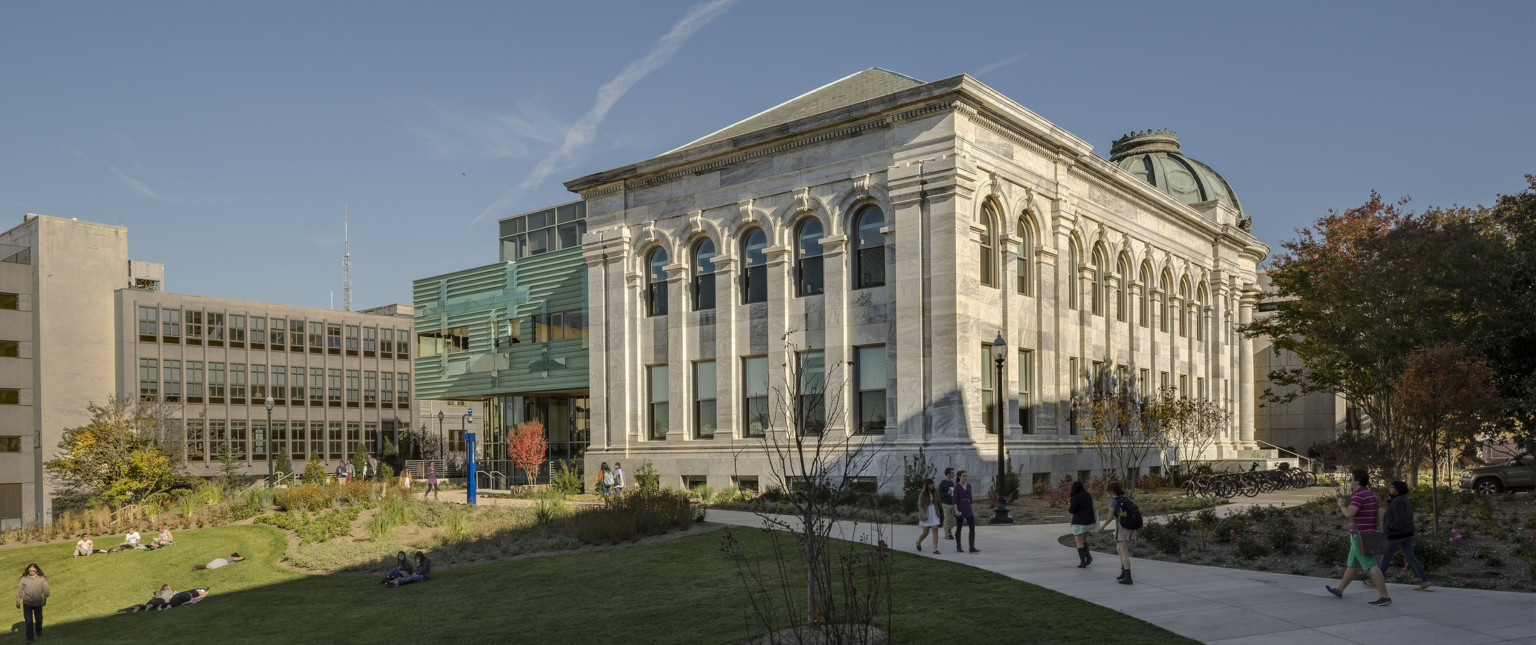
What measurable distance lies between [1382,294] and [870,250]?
1441 cm

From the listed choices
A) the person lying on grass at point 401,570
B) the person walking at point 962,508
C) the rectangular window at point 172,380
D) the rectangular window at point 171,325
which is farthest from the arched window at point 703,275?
the rectangular window at point 171,325

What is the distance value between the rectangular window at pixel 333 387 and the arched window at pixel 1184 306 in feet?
210

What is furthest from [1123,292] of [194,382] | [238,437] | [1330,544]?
[194,382]

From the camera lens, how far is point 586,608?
1683 centimetres

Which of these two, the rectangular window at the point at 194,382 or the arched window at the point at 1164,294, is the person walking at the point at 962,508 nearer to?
the arched window at the point at 1164,294

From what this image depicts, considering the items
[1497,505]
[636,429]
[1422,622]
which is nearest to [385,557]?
[636,429]

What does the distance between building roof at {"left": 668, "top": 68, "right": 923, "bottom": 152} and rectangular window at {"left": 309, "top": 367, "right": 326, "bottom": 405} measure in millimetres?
54426

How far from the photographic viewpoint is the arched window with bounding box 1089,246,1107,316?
40.1 meters

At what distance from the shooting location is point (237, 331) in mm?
79562

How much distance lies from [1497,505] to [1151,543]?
39.8 ft

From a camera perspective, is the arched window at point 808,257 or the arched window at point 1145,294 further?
the arched window at point 1145,294

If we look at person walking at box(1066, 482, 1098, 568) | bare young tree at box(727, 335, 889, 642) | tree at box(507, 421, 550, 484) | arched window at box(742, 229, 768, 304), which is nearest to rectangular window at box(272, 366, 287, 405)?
tree at box(507, 421, 550, 484)

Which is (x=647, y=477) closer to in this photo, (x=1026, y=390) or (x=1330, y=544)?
(x=1026, y=390)

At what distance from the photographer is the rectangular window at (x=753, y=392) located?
116 ft
